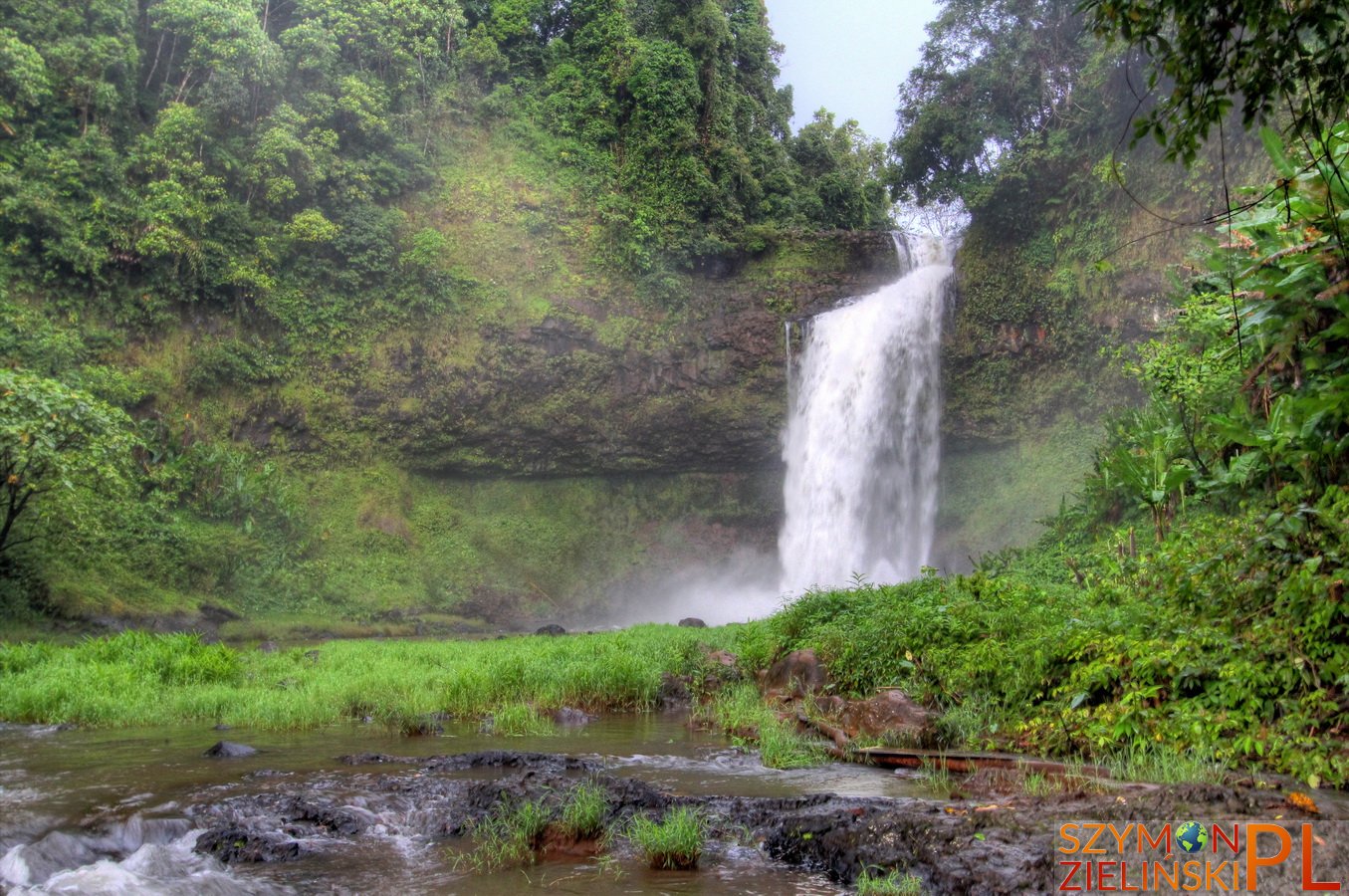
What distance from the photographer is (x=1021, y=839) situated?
397 cm

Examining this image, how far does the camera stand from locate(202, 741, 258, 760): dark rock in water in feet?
24.1

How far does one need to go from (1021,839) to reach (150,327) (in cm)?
2501

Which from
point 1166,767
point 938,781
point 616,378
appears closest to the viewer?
point 1166,767

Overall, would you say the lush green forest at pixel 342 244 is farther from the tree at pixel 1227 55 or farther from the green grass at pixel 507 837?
the tree at pixel 1227 55

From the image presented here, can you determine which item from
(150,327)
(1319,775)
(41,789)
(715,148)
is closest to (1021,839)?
(1319,775)

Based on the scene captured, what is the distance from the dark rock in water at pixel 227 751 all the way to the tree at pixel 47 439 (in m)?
9.06

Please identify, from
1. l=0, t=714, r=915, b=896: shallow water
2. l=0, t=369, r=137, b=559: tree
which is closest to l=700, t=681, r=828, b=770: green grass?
l=0, t=714, r=915, b=896: shallow water

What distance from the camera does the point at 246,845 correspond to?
5168 mm

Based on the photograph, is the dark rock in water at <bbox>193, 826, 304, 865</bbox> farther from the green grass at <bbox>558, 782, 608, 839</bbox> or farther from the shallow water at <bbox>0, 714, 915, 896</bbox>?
the green grass at <bbox>558, 782, 608, 839</bbox>

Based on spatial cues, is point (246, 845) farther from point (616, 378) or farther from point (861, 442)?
point (616, 378)

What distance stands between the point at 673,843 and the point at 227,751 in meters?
4.54

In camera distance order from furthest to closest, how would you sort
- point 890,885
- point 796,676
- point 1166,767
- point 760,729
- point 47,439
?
point 47,439 → point 796,676 → point 760,729 → point 1166,767 → point 890,885

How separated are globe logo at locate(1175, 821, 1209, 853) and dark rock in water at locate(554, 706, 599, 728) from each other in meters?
6.57

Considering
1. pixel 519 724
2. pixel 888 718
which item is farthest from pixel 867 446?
pixel 888 718
